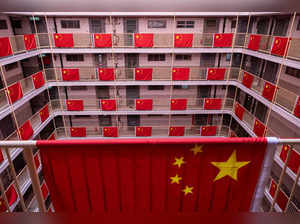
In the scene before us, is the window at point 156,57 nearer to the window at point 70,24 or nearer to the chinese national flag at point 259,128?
the window at point 70,24

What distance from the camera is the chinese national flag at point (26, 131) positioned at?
27.4 ft

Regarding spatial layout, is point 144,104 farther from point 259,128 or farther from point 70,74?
point 259,128

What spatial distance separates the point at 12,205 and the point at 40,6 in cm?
841

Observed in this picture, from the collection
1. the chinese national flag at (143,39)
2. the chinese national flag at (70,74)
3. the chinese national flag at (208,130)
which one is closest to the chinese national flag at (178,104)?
the chinese national flag at (208,130)

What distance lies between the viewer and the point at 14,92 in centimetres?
812

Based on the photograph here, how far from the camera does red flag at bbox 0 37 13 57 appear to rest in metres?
7.38

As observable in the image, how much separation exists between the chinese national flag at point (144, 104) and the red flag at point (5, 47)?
19.4ft

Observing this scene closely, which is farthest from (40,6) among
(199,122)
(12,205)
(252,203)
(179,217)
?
(199,122)

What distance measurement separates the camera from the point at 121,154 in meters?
1.97

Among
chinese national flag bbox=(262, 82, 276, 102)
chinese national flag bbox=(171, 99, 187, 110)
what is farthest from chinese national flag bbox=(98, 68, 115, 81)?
chinese national flag bbox=(262, 82, 276, 102)

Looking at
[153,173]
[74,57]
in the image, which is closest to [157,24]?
[74,57]

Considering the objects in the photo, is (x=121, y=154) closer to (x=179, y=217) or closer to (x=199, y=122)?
(x=179, y=217)

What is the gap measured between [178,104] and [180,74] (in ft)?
5.31

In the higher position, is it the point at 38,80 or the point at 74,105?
the point at 38,80
